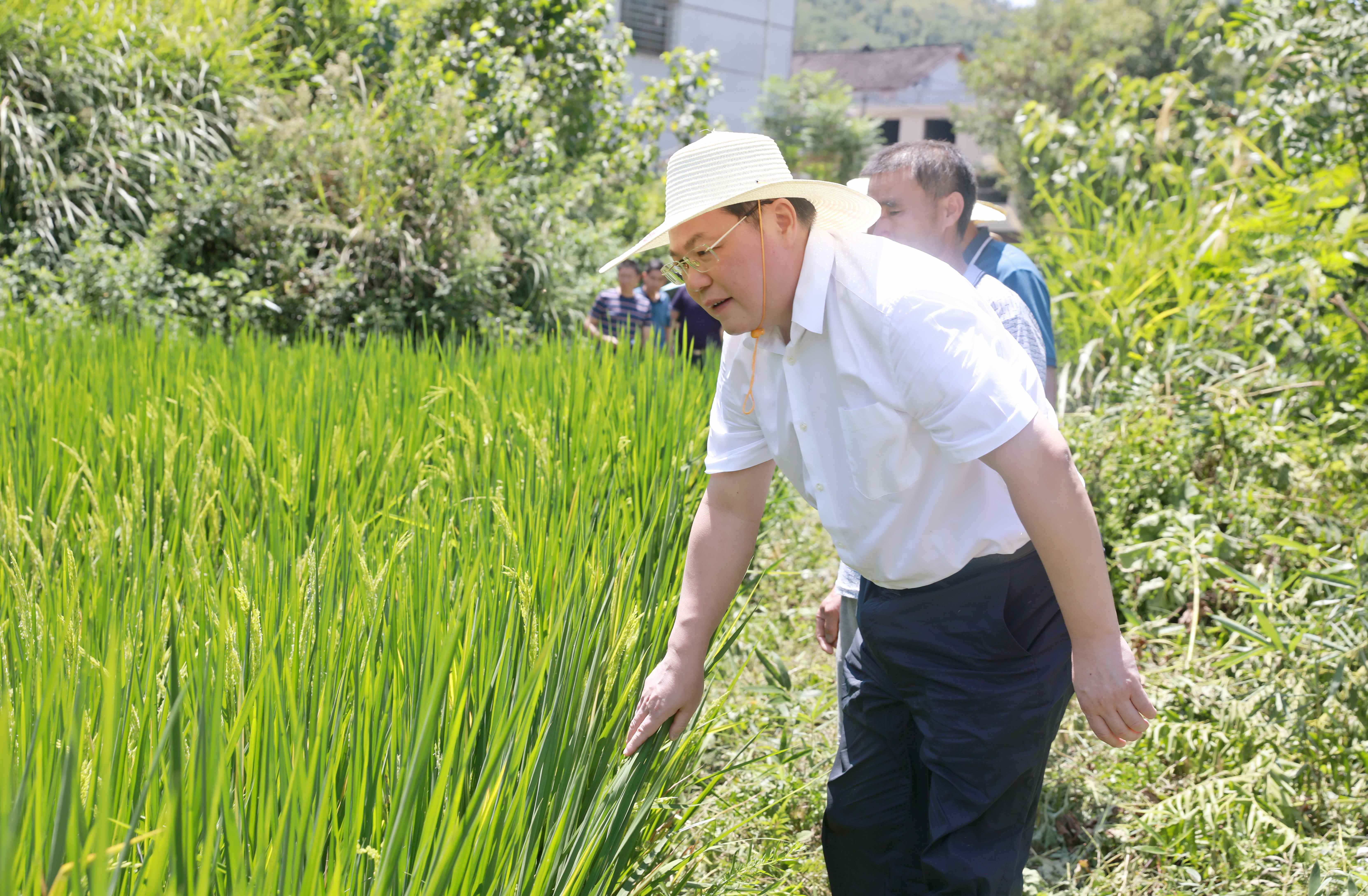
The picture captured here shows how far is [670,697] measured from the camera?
147cm

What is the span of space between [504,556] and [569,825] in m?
0.56

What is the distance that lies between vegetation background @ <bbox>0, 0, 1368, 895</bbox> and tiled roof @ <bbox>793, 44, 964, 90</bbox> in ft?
111

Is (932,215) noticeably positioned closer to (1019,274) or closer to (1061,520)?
(1019,274)

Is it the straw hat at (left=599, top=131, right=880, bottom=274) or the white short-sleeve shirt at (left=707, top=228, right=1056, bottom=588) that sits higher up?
the straw hat at (left=599, top=131, right=880, bottom=274)

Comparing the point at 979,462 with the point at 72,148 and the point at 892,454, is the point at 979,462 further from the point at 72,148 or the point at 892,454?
the point at 72,148

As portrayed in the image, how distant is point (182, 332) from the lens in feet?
15.7

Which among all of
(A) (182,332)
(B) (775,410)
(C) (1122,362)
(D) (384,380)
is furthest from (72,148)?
(B) (775,410)

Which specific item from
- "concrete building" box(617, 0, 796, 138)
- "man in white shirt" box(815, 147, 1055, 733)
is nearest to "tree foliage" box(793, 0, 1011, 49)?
"concrete building" box(617, 0, 796, 138)

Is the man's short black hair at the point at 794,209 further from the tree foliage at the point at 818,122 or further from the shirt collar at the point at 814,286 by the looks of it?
the tree foliage at the point at 818,122

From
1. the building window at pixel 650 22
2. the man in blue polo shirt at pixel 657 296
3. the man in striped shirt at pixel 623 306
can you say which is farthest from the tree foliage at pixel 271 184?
the building window at pixel 650 22

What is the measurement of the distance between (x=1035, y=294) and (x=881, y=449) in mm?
1257

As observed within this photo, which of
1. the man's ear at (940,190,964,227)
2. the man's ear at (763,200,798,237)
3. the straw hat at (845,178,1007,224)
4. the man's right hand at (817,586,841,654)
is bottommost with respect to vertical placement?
the man's right hand at (817,586,841,654)

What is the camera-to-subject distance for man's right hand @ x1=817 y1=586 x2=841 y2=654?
2176 mm

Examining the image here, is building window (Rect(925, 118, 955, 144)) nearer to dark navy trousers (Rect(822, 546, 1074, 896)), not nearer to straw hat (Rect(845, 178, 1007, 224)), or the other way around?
straw hat (Rect(845, 178, 1007, 224))
